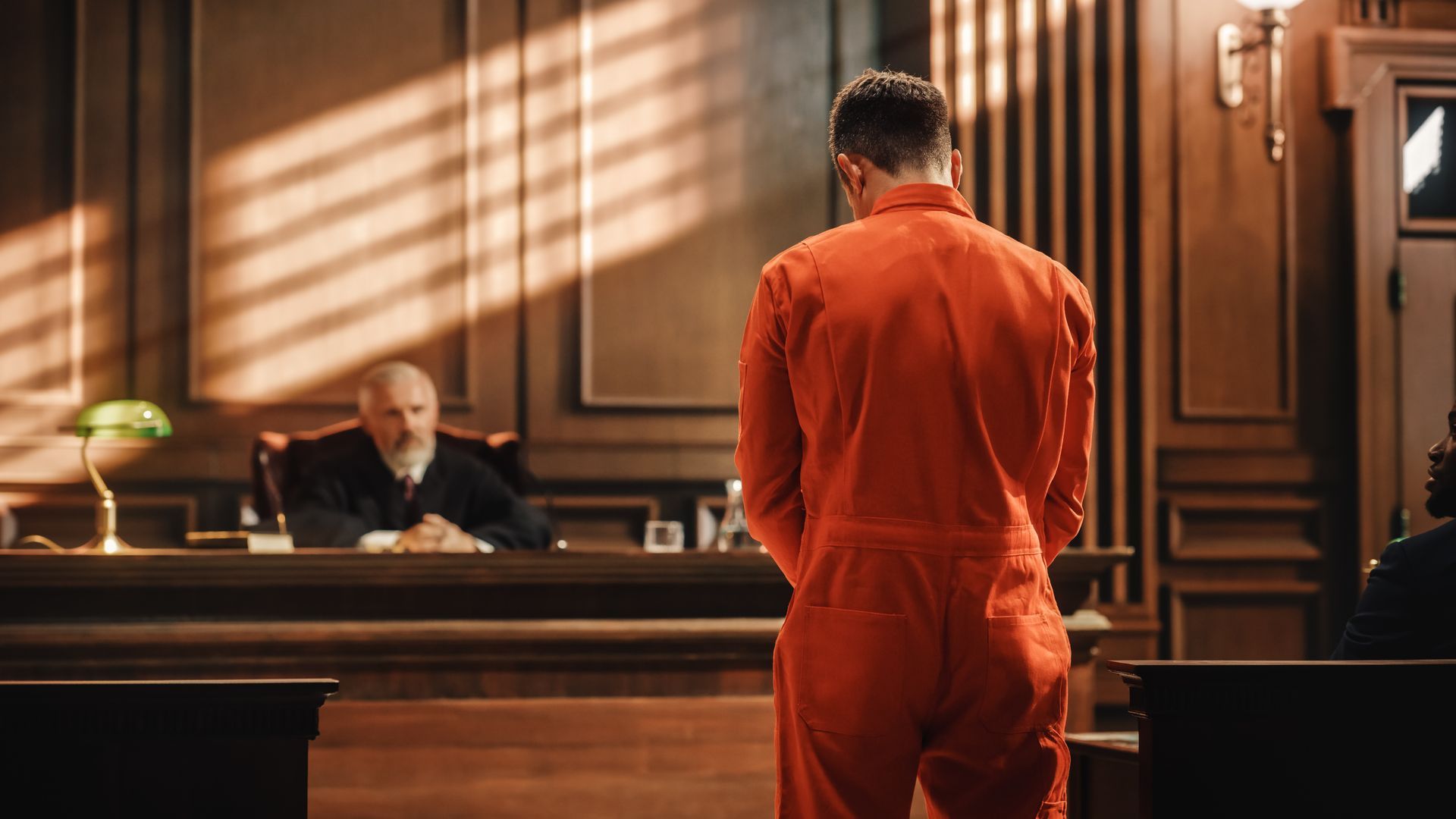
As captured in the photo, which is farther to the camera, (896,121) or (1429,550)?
(1429,550)

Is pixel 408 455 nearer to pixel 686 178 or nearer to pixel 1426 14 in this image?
pixel 686 178

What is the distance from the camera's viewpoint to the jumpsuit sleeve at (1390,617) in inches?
61.2

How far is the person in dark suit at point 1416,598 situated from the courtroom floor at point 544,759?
88 centimetres

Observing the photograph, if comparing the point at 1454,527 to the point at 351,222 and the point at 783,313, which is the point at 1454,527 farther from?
A: the point at 351,222

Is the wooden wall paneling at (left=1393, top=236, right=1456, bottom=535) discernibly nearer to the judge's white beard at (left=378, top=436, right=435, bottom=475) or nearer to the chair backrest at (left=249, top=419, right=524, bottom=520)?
the chair backrest at (left=249, top=419, right=524, bottom=520)

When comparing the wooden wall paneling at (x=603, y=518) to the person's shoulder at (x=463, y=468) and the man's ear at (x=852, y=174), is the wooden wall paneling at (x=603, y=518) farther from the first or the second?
the man's ear at (x=852, y=174)

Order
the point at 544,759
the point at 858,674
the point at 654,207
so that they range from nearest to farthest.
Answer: the point at 858,674, the point at 544,759, the point at 654,207

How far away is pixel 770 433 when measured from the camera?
52.6 inches

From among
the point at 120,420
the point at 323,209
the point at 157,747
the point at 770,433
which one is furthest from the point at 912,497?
the point at 323,209

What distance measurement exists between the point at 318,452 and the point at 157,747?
241cm

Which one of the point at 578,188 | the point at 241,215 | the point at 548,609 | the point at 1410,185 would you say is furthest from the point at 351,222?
the point at 1410,185

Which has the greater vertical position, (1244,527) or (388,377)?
(388,377)

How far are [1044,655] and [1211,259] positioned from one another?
3.44 m

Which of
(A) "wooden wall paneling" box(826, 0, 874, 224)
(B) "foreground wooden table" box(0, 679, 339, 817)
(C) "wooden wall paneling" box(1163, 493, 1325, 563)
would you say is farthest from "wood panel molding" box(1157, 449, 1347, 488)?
(B) "foreground wooden table" box(0, 679, 339, 817)
